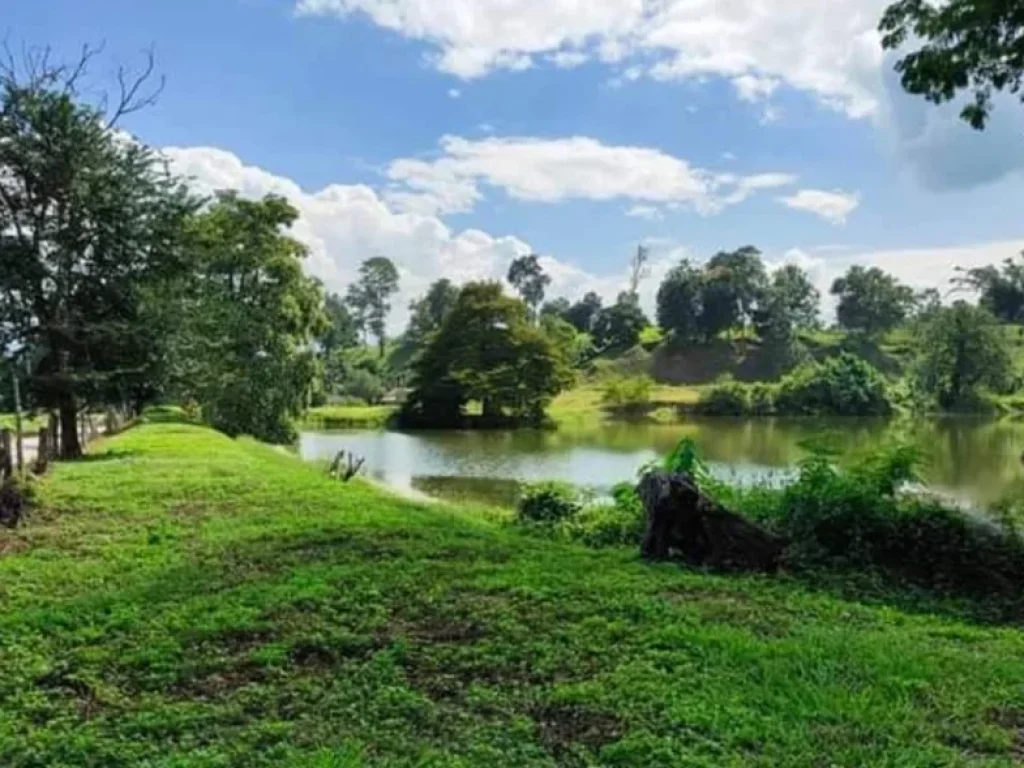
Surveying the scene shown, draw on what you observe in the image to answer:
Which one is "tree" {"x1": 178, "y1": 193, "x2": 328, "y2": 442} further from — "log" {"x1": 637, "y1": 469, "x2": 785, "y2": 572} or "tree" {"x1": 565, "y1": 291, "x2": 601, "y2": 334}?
"tree" {"x1": 565, "y1": 291, "x2": 601, "y2": 334}

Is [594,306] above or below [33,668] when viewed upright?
above

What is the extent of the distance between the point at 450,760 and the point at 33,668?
9.76 ft

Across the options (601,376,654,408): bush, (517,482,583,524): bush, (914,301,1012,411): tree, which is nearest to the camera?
(517,482,583,524): bush

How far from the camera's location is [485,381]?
5866cm

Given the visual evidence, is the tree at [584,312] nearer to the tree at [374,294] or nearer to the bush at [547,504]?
the tree at [374,294]

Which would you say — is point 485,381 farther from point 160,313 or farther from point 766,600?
point 766,600

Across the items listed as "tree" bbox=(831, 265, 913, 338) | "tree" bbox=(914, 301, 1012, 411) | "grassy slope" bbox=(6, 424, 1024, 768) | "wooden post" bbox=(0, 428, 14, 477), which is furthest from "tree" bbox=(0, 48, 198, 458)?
"tree" bbox=(831, 265, 913, 338)

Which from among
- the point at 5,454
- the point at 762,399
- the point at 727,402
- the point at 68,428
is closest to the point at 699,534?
the point at 5,454

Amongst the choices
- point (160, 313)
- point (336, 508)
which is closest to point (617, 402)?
point (160, 313)

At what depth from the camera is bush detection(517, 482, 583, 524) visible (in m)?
15.2

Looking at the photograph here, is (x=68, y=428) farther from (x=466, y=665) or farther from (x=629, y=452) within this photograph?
(x=629, y=452)

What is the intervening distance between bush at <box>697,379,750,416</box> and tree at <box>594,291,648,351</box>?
28.2 m

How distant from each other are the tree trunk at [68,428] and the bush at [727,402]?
2206 inches

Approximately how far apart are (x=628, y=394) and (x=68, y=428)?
192ft
